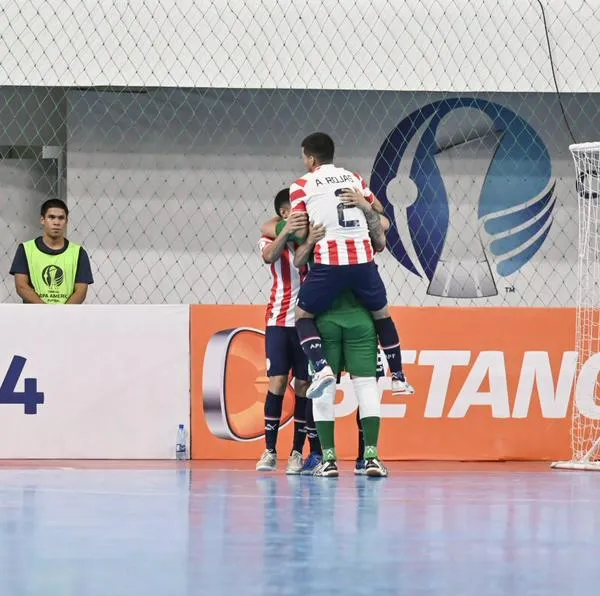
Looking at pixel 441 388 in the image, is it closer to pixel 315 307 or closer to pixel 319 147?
pixel 315 307

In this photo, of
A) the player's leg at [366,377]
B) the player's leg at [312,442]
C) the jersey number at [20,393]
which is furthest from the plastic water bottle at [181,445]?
the player's leg at [366,377]

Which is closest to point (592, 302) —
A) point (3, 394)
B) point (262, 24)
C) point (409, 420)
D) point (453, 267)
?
point (409, 420)

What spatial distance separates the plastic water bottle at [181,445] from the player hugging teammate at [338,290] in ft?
6.92

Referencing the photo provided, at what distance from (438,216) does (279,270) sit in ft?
17.0

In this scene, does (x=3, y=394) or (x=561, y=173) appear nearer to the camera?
(x=3, y=394)

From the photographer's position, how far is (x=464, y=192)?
520 inches

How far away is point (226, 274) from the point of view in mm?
13086

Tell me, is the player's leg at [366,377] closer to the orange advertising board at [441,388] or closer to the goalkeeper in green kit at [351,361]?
the goalkeeper in green kit at [351,361]

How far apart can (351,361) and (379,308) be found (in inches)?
13.9

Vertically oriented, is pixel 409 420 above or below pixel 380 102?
Answer: below

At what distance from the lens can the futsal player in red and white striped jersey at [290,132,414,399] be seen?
297 inches

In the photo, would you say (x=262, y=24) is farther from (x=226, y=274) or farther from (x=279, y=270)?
(x=279, y=270)

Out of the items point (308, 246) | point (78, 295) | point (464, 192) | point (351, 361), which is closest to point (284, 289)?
point (308, 246)

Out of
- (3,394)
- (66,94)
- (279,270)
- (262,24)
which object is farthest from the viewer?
(66,94)
